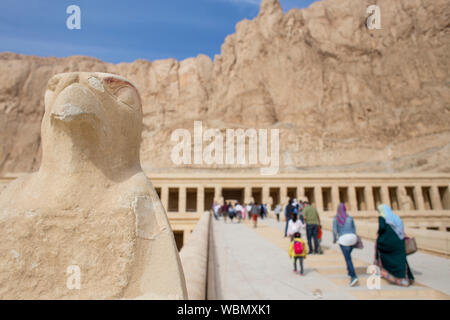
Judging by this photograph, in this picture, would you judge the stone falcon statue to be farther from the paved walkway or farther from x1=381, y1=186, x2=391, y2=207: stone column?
x1=381, y1=186, x2=391, y2=207: stone column

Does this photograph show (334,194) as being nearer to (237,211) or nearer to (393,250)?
(237,211)

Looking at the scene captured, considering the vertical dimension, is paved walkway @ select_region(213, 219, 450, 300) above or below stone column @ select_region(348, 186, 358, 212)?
below

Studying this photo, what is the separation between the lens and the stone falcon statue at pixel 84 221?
1.51 meters

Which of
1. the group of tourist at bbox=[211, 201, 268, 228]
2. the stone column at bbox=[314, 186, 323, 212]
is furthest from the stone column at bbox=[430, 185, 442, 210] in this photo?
the group of tourist at bbox=[211, 201, 268, 228]

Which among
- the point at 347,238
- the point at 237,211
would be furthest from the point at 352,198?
the point at 347,238

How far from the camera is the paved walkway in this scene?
4.44 m

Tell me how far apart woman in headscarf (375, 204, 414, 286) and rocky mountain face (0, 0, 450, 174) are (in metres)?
36.7

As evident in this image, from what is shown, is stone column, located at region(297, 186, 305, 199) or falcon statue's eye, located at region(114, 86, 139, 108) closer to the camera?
falcon statue's eye, located at region(114, 86, 139, 108)

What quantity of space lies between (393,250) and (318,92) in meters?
47.6

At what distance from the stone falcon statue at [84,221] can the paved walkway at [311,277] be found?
10.8ft

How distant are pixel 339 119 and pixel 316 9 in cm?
2275

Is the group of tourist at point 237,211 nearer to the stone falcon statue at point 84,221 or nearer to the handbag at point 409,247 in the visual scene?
the handbag at point 409,247

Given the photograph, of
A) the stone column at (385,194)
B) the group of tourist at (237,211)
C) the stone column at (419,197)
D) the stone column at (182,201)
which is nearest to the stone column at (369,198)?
the stone column at (385,194)
